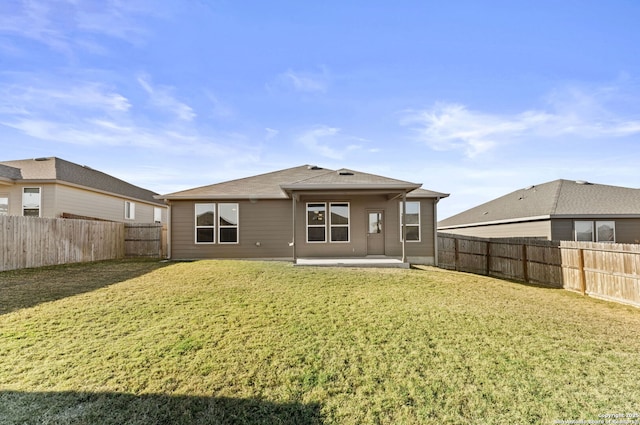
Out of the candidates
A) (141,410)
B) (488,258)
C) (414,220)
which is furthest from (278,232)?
(141,410)

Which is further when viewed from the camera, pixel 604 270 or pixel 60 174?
pixel 60 174

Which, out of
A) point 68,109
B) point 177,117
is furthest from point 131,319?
point 68,109

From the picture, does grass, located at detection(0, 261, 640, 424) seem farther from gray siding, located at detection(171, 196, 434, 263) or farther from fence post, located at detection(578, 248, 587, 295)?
gray siding, located at detection(171, 196, 434, 263)

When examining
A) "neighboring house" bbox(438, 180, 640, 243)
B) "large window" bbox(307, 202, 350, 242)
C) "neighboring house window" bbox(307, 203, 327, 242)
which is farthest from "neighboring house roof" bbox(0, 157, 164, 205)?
"neighboring house" bbox(438, 180, 640, 243)

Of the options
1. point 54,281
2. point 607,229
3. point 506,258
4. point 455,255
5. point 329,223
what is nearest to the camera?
point 54,281

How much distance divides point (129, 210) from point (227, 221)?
464 inches

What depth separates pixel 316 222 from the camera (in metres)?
13.5

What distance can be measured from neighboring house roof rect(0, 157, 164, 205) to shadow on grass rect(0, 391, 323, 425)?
557 inches

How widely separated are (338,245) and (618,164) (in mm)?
16446

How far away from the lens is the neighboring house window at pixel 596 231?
1471 centimetres

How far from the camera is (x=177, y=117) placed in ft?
43.0

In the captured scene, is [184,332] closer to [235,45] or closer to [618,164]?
[235,45]

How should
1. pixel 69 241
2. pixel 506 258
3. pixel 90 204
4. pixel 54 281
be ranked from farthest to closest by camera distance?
pixel 90 204 < pixel 69 241 < pixel 506 258 < pixel 54 281

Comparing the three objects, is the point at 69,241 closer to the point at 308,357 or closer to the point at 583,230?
the point at 308,357
